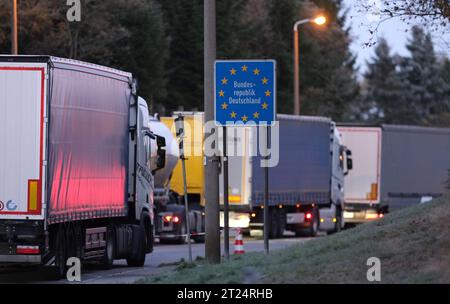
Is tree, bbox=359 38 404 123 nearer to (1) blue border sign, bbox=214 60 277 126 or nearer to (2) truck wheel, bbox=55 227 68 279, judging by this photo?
(2) truck wheel, bbox=55 227 68 279

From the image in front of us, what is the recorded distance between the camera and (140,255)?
24250mm

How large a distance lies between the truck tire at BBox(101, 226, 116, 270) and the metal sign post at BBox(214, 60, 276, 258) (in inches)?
208

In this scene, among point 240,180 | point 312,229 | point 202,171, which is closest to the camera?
point 202,171

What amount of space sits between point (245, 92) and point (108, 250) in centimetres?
603

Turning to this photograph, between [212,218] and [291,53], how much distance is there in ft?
159

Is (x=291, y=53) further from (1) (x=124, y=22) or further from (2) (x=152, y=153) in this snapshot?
(2) (x=152, y=153)

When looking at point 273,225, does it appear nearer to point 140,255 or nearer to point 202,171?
point 202,171

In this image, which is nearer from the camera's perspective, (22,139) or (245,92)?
(245,92)

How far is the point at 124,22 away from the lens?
5019cm

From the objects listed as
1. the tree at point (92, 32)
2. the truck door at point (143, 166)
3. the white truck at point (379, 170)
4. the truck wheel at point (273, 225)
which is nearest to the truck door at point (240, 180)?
the truck wheel at point (273, 225)

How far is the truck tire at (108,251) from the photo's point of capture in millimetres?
22438

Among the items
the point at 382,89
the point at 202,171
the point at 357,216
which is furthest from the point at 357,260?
the point at 382,89

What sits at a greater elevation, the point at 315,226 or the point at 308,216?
the point at 308,216
